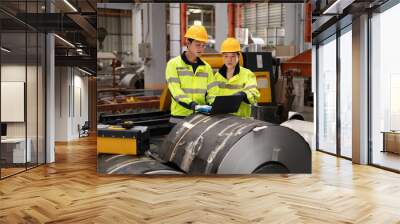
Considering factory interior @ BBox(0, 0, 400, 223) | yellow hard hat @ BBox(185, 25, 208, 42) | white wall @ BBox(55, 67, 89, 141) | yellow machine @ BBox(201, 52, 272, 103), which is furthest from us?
white wall @ BBox(55, 67, 89, 141)

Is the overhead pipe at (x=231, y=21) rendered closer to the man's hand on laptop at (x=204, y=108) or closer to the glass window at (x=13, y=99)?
the man's hand on laptop at (x=204, y=108)

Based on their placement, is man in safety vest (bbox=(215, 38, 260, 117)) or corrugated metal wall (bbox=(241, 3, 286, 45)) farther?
man in safety vest (bbox=(215, 38, 260, 117))

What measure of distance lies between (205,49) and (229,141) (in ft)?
4.36

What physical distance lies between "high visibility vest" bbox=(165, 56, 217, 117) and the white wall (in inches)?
354

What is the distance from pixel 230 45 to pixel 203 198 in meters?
2.28

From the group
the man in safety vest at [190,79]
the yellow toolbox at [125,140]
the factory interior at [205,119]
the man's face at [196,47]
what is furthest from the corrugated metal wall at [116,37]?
the yellow toolbox at [125,140]

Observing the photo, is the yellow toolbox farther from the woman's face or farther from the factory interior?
the woman's face

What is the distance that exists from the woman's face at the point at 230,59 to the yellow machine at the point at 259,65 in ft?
0.18

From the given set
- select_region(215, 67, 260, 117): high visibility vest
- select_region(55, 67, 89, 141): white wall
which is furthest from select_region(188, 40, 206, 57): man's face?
select_region(55, 67, 89, 141): white wall

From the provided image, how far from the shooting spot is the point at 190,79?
6168 mm

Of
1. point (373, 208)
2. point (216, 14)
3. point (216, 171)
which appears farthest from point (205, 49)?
point (373, 208)

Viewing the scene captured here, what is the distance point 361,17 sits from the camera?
25.0 feet

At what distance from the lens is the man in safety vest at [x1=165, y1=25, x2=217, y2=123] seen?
6.12 meters

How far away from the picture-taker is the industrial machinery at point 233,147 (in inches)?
229
